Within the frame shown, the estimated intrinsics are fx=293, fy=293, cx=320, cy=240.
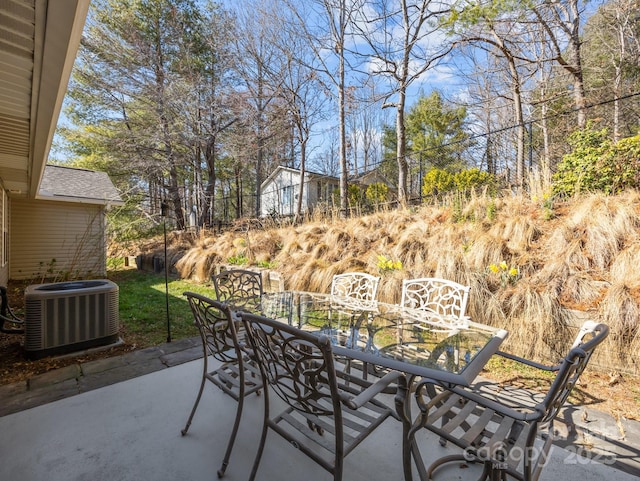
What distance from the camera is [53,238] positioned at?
8141 millimetres

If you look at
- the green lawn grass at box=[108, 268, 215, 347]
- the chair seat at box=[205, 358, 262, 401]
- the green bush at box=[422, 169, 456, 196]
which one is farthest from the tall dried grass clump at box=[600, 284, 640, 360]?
the green bush at box=[422, 169, 456, 196]

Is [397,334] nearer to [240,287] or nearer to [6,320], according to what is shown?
[240,287]

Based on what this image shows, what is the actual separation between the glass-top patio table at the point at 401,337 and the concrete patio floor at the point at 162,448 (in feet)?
1.53

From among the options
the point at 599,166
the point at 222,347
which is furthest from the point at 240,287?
the point at 599,166

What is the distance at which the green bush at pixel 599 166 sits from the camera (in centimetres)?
351

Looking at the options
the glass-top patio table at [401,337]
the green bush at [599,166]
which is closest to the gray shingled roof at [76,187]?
the glass-top patio table at [401,337]

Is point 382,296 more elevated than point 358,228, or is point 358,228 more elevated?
point 358,228

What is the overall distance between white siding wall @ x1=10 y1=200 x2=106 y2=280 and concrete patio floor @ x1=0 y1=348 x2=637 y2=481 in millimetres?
6692

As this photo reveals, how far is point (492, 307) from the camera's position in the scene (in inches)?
117

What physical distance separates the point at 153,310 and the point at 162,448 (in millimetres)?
3663

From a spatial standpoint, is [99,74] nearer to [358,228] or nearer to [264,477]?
[358,228]

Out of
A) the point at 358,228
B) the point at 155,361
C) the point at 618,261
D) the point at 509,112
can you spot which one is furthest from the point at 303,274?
the point at 509,112

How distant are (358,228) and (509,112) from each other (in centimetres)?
891

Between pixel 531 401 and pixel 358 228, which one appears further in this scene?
pixel 358 228
